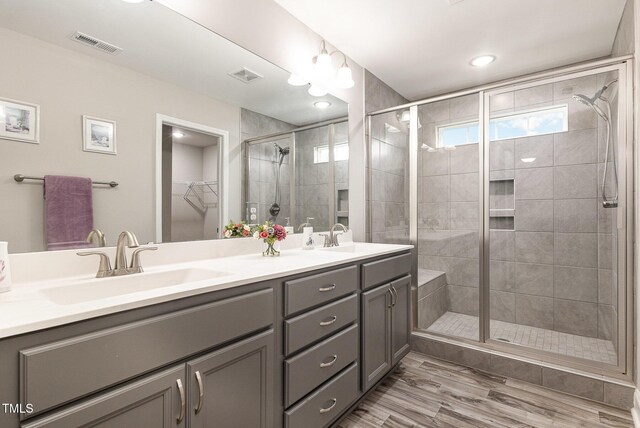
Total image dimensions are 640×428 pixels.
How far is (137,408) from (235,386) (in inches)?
12.7

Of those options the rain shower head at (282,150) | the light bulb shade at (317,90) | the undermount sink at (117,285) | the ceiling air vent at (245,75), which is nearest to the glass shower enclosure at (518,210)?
the light bulb shade at (317,90)

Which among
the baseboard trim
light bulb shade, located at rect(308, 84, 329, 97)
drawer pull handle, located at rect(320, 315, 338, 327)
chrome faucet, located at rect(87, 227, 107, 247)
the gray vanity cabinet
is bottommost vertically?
the baseboard trim

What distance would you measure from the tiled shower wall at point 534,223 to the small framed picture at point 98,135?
232 centimetres

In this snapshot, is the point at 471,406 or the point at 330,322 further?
the point at 471,406

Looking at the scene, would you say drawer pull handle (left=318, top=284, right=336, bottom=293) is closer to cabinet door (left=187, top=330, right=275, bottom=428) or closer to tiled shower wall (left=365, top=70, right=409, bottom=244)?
cabinet door (left=187, top=330, right=275, bottom=428)

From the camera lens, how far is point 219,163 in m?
1.76

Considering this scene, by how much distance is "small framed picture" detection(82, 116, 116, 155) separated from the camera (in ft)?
4.11

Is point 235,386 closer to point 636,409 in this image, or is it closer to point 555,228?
point 636,409

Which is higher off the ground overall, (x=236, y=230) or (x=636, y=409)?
(x=236, y=230)

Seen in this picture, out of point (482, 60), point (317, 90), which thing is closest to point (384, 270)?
point (317, 90)

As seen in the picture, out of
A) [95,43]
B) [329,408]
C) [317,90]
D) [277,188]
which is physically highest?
[317,90]

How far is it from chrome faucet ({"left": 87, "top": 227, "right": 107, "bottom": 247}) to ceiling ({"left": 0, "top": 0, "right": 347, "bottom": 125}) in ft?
2.34

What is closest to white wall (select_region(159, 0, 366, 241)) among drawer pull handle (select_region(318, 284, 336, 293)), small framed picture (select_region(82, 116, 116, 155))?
small framed picture (select_region(82, 116, 116, 155))

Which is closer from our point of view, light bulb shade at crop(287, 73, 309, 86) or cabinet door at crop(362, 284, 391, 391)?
cabinet door at crop(362, 284, 391, 391)
